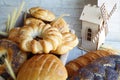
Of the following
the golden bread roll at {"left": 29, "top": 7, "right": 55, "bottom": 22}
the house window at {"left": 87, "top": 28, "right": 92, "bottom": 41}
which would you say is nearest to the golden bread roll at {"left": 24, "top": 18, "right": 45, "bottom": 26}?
the golden bread roll at {"left": 29, "top": 7, "right": 55, "bottom": 22}

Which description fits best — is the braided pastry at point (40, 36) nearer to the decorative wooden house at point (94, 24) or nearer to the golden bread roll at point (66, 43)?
the golden bread roll at point (66, 43)

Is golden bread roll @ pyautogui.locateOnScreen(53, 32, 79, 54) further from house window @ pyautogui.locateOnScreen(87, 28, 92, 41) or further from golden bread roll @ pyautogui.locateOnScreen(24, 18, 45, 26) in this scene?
house window @ pyautogui.locateOnScreen(87, 28, 92, 41)

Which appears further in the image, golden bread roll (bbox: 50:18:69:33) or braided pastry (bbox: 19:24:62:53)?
golden bread roll (bbox: 50:18:69:33)

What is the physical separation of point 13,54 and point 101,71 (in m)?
0.23

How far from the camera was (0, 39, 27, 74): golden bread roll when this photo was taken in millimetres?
711

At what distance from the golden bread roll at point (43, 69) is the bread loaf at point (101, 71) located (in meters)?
0.07

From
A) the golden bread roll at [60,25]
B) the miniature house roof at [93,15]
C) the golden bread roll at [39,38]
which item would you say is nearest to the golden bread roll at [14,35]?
the golden bread roll at [39,38]

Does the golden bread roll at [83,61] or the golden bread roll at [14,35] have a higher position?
the golden bread roll at [14,35]

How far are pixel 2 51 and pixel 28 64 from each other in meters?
0.08

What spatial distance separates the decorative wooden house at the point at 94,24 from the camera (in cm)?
94

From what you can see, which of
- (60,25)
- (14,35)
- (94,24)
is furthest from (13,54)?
(94,24)

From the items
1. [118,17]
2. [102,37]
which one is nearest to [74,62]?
[102,37]

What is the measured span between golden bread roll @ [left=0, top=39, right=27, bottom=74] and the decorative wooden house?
318 millimetres

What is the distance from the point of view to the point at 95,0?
108cm
